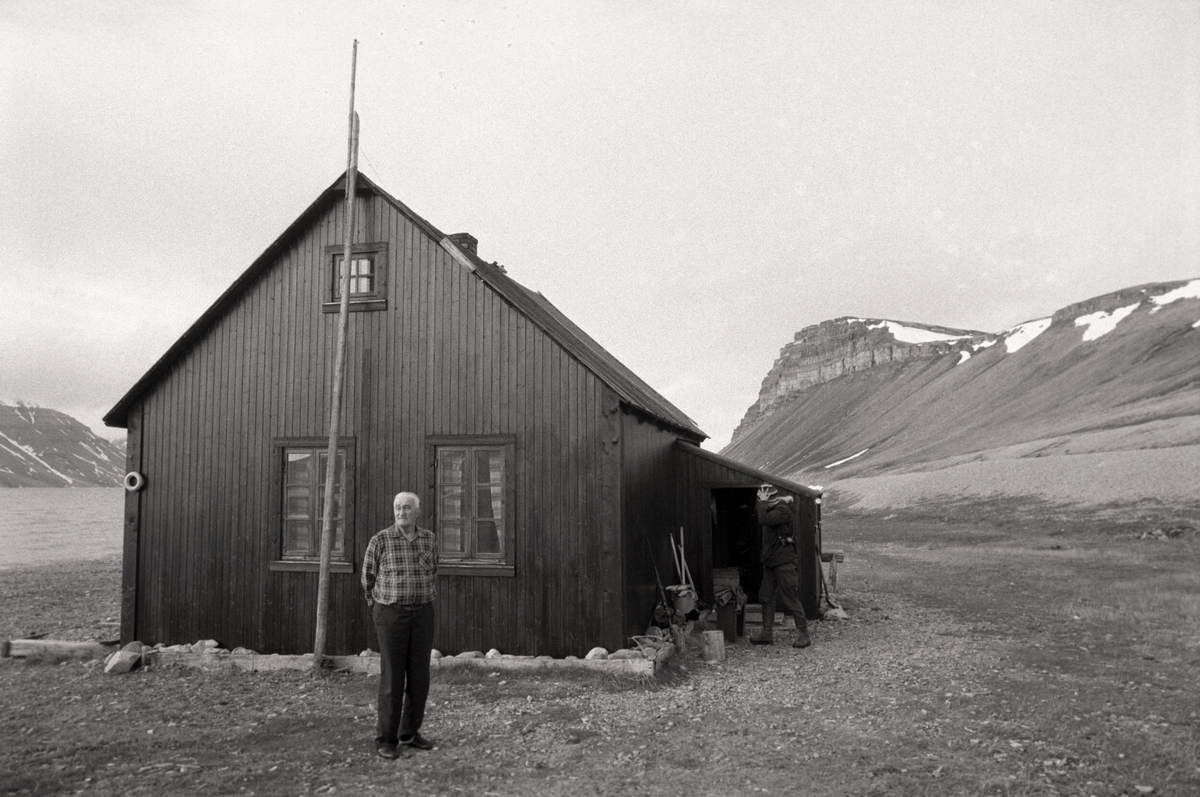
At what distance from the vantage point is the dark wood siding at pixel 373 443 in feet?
36.6

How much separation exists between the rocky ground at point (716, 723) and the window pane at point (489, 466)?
2.50 metres

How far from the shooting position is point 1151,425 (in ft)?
166

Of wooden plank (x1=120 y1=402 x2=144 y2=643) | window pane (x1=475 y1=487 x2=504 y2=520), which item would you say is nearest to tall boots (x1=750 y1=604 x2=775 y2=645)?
window pane (x1=475 y1=487 x2=504 y2=520)

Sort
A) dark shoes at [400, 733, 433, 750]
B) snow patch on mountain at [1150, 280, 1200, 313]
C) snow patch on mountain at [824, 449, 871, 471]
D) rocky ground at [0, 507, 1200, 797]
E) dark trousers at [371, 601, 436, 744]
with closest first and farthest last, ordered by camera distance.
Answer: rocky ground at [0, 507, 1200, 797] → dark trousers at [371, 601, 436, 744] → dark shoes at [400, 733, 433, 750] → snow patch on mountain at [824, 449, 871, 471] → snow patch on mountain at [1150, 280, 1200, 313]

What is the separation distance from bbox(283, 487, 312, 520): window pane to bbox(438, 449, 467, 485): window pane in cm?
191

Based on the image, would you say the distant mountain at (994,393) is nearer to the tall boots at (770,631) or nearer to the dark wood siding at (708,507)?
the dark wood siding at (708,507)

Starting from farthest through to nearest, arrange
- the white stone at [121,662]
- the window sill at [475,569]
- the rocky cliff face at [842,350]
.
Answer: the rocky cliff face at [842,350] → the window sill at [475,569] → the white stone at [121,662]

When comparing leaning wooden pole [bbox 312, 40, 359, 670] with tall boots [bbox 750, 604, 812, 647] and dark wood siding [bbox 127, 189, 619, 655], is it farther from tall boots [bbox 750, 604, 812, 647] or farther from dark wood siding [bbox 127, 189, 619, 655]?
tall boots [bbox 750, 604, 812, 647]

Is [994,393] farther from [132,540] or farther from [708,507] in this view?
[132,540]

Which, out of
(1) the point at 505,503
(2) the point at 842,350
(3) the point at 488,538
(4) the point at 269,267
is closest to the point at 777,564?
(1) the point at 505,503

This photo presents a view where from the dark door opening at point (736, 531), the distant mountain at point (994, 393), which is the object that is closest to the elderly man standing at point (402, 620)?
the dark door opening at point (736, 531)

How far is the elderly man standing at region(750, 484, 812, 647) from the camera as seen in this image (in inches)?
498

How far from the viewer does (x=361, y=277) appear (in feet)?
40.0

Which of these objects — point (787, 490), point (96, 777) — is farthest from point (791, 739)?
point (787, 490)
